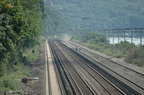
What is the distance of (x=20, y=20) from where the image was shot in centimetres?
1472

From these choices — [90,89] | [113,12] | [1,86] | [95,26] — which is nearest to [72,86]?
[90,89]

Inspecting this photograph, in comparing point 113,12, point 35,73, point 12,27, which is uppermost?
point 113,12

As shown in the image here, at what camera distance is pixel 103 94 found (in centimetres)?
1633

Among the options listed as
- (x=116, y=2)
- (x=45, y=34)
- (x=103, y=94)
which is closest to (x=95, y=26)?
(x=45, y=34)

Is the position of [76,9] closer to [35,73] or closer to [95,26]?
[95,26]

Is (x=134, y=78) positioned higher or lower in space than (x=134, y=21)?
lower

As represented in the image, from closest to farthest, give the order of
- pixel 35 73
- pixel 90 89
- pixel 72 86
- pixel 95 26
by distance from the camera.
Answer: pixel 90 89 → pixel 72 86 → pixel 35 73 → pixel 95 26

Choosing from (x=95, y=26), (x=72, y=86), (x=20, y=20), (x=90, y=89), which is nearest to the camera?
(x=20, y=20)

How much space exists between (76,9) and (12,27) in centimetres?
18692

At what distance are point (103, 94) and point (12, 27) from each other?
804 cm

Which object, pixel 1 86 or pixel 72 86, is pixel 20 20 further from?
pixel 72 86

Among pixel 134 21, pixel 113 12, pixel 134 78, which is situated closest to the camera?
pixel 134 78

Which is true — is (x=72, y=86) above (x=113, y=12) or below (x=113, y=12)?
below

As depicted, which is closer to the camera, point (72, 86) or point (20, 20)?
point (20, 20)
